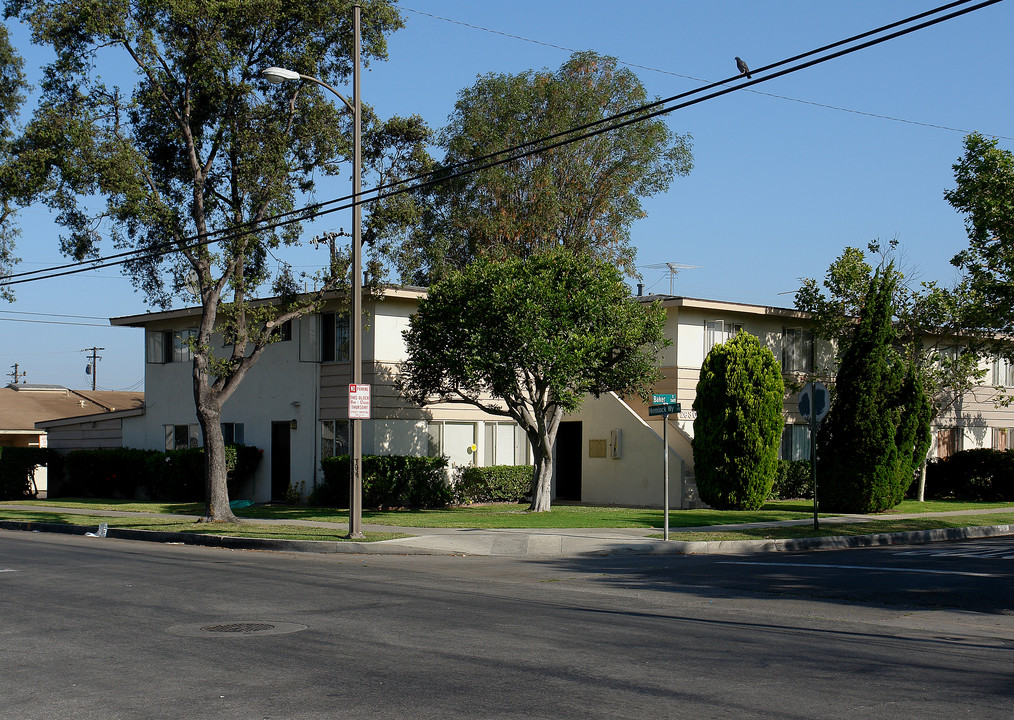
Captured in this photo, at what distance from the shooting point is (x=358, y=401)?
18.8 metres

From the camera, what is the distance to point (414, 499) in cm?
2731

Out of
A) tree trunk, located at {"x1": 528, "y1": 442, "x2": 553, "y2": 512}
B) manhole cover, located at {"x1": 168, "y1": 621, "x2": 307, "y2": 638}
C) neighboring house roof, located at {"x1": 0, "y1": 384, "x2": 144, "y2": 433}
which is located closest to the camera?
manhole cover, located at {"x1": 168, "y1": 621, "x2": 307, "y2": 638}

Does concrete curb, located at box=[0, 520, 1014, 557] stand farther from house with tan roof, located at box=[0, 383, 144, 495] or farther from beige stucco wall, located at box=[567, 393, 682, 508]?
house with tan roof, located at box=[0, 383, 144, 495]

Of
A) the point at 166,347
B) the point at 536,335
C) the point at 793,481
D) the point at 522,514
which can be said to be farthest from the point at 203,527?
the point at 793,481

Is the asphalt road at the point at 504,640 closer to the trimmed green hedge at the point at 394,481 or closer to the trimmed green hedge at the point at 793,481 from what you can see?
the trimmed green hedge at the point at 394,481

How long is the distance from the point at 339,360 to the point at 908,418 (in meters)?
15.2

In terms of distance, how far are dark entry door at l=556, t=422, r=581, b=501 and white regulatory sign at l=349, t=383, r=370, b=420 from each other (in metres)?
13.5

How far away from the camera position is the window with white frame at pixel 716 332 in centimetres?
3064

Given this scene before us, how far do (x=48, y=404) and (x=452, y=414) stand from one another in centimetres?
2758

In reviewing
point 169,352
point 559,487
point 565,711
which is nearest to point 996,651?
point 565,711

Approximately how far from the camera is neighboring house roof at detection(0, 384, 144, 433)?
143ft

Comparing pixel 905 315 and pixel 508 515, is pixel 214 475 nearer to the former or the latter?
pixel 508 515

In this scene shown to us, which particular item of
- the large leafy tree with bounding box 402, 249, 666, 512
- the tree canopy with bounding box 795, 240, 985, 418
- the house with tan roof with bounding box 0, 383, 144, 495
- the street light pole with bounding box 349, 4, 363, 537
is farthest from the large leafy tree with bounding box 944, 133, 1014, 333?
the house with tan roof with bounding box 0, 383, 144, 495

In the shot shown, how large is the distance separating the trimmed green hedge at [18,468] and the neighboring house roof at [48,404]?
5199mm
